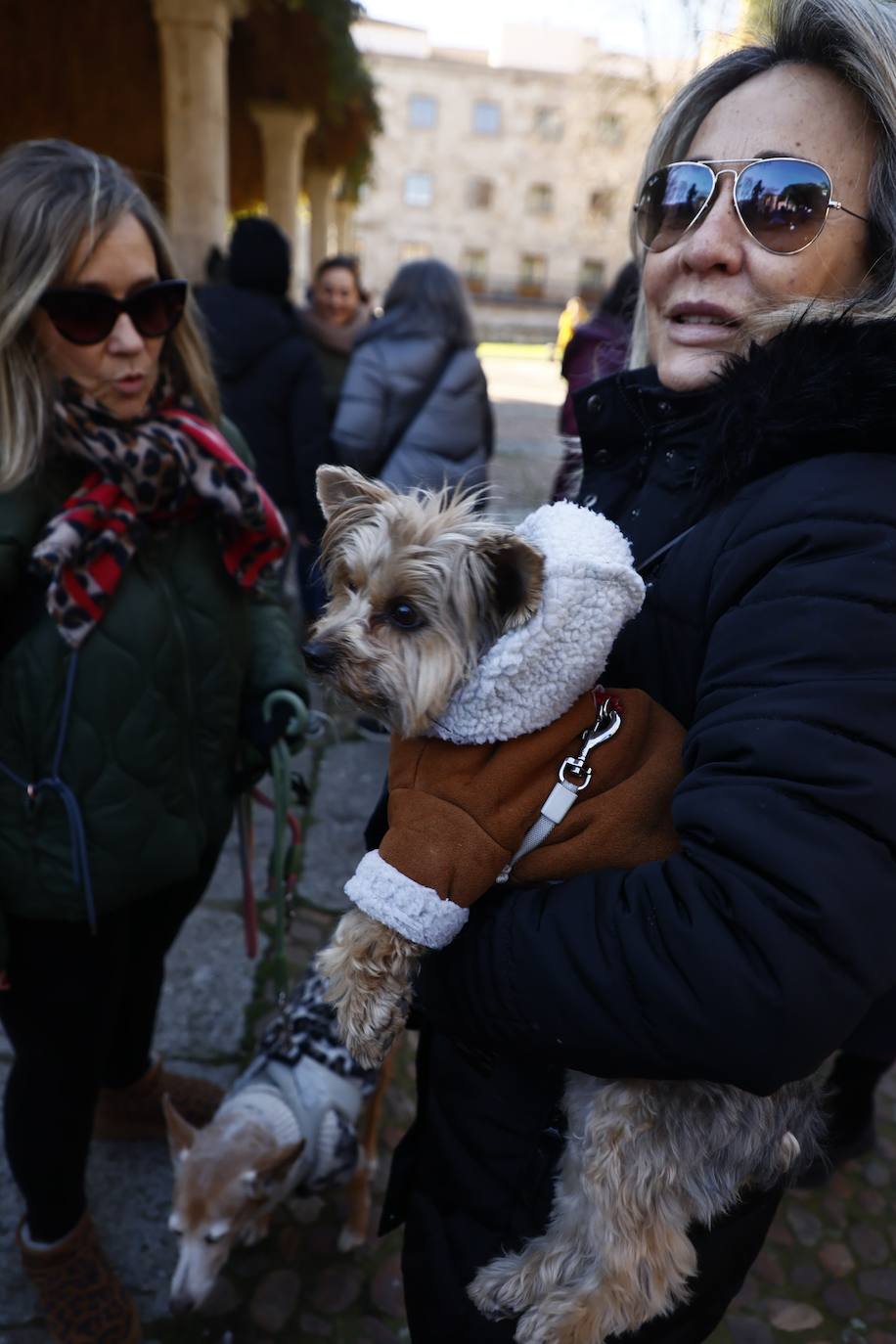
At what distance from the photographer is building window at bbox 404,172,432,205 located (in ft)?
169

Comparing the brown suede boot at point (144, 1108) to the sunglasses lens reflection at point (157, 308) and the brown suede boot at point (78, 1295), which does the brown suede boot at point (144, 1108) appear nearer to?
the brown suede boot at point (78, 1295)

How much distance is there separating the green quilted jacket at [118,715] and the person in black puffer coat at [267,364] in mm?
3120

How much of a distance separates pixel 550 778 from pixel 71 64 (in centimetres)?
1087

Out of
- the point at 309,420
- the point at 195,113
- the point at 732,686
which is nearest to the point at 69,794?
the point at 732,686

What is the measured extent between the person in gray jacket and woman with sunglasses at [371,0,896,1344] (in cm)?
367

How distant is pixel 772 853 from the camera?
0.95 meters

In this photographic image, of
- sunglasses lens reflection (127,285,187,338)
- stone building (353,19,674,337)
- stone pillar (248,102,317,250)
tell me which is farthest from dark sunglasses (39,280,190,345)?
stone building (353,19,674,337)

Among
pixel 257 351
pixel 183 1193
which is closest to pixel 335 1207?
pixel 183 1193

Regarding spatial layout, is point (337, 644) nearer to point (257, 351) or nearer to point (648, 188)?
point (648, 188)

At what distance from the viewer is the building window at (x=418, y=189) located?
51562 mm

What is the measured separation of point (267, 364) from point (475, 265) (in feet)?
175

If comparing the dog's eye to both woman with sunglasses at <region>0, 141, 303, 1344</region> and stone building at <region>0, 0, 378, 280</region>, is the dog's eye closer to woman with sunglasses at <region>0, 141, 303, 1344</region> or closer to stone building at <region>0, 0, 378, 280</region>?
woman with sunglasses at <region>0, 141, 303, 1344</region>

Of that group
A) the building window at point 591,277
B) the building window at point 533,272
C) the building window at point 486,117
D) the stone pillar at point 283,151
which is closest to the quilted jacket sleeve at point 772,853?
the stone pillar at point 283,151

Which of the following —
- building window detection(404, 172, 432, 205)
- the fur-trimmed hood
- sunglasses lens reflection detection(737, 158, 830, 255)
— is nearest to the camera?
the fur-trimmed hood
